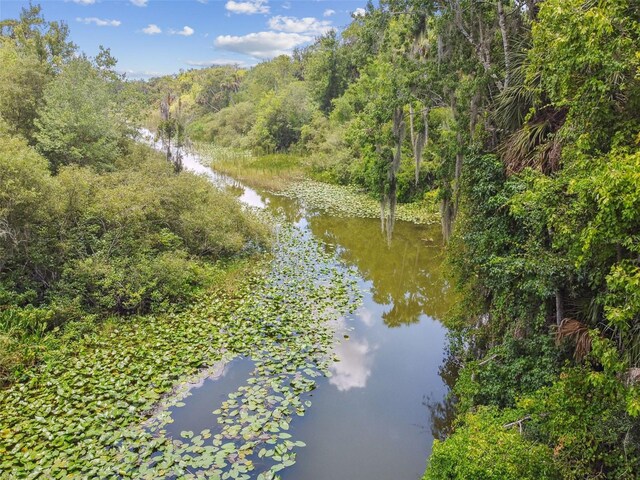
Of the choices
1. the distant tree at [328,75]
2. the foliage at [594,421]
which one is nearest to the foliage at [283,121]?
the distant tree at [328,75]

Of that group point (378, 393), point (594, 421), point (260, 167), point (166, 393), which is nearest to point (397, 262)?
point (378, 393)

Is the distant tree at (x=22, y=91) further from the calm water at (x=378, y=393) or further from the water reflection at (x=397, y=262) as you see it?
the calm water at (x=378, y=393)

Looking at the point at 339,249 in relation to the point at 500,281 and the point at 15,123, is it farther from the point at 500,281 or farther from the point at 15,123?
the point at 15,123

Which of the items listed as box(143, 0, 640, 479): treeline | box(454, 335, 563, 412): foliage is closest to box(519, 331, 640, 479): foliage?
box(143, 0, 640, 479): treeline

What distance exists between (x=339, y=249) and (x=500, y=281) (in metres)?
9.25

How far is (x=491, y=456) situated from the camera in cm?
485

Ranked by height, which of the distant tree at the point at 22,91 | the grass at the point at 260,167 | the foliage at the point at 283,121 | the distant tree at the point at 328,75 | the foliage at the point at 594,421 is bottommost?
the foliage at the point at 594,421

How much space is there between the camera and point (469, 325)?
8375 millimetres

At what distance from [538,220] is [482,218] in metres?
1.49

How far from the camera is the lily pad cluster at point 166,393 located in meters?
5.77

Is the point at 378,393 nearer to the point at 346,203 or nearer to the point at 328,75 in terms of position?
the point at 346,203

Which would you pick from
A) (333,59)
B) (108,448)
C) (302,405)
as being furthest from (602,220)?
(333,59)

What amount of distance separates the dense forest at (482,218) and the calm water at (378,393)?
655mm

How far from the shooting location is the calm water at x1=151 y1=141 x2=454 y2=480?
6336 mm
